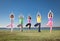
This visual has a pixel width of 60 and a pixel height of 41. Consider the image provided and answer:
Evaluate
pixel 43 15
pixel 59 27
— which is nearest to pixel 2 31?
pixel 43 15

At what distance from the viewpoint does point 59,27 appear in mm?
7238

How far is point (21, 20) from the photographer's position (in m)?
6.93

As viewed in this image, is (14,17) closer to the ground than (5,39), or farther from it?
farther from it

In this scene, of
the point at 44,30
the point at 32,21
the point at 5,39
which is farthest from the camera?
the point at 44,30

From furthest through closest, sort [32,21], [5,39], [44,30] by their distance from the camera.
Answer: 1. [44,30]
2. [32,21]
3. [5,39]

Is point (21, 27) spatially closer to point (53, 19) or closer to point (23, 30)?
point (23, 30)

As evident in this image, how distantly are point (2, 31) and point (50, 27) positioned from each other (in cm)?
175

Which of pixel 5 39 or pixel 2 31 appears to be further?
pixel 2 31

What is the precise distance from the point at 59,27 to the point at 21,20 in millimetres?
1462

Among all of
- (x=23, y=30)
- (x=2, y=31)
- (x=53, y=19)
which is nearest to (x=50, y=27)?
(x=53, y=19)

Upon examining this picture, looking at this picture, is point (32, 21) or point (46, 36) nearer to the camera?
point (46, 36)

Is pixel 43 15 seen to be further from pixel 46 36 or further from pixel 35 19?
pixel 46 36

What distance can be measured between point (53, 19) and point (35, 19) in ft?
2.15

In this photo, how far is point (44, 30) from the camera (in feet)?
24.2
